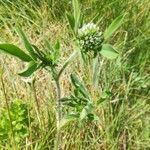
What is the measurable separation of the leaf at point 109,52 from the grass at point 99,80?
281mm

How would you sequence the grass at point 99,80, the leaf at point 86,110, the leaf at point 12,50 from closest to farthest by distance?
1. the leaf at point 12,50
2. the leaf at point 86,110
3. the grass at point 99,80

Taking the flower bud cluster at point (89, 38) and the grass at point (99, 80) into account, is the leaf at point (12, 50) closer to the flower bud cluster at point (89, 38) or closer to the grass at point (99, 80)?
the flower bud cluster at point (89, 38)

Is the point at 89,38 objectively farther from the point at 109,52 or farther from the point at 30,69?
the point at 30,69

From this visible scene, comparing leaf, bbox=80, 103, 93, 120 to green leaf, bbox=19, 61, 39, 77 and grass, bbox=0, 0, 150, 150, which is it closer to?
grass, bbox=0, 0, 150, 150

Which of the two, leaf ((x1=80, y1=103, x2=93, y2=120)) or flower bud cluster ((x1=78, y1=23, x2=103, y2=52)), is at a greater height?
flower bud cluster ((x1=78, y1=23, x2=103, y2=52))

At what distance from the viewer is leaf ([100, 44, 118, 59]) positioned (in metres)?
1.05

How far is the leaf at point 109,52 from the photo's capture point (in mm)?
1047

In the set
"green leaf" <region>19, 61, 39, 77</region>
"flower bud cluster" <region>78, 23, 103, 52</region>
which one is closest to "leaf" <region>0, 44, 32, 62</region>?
"green leaf" <region>19, 61, 39, 77</region>

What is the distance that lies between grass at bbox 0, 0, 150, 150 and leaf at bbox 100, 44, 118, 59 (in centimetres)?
28

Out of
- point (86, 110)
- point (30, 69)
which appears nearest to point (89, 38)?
point (30, 69)

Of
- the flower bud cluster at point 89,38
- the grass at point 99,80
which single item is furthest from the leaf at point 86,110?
the flower bud cluster at point 89,38

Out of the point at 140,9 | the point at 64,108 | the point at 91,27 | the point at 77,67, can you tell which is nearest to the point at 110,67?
the point at 77,67

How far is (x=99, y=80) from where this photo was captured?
164 cm

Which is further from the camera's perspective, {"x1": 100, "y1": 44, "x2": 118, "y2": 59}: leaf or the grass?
the grass
